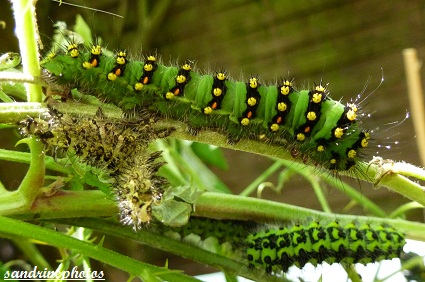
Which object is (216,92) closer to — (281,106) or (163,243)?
(281,106)

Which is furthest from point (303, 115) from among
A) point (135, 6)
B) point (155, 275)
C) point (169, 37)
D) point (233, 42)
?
point (135, 6)

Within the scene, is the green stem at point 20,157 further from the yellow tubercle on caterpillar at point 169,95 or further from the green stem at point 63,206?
the yellow tubercle on caterpillar at point 169,95

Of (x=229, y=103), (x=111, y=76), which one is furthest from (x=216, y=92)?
(x=111, y=76)

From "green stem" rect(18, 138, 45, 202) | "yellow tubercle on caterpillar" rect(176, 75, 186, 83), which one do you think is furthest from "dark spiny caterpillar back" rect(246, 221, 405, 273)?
"green stem" rect(18, 138, 45, 202)

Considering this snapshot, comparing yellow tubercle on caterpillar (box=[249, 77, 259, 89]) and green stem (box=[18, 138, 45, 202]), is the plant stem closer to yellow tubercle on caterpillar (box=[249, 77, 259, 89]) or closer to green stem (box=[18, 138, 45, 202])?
green stem (box=[18, 138, 45, 202])

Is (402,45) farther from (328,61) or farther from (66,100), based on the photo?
(66,100)
